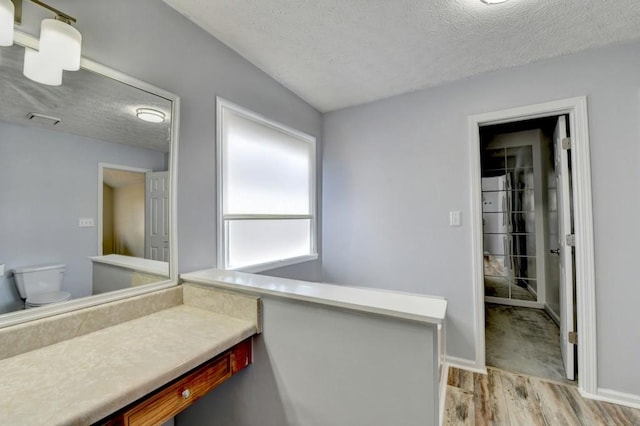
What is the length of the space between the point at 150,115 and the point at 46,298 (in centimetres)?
92

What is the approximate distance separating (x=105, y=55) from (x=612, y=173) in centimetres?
296

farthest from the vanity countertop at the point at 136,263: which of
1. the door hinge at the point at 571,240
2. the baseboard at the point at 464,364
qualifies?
the door hinge at the point at 571,240

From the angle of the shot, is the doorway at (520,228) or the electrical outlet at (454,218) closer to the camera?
the electrical outlet at (454,218)

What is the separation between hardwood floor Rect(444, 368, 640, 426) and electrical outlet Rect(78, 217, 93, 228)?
7.20ft

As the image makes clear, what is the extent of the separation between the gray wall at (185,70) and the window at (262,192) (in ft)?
0.30

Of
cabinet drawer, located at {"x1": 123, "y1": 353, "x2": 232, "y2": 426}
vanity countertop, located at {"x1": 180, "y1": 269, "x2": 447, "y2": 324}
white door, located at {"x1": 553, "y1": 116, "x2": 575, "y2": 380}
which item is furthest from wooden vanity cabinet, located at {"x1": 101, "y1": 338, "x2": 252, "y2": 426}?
white door, located at {"x1": 553, "y1": 116, "x2": 575, "y2": 380}

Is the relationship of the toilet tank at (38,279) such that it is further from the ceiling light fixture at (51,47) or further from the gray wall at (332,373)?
the gray wall at (332,373)

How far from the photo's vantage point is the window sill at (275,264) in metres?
1.91

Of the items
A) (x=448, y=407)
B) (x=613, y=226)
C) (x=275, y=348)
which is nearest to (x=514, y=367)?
(x=448, y=407)

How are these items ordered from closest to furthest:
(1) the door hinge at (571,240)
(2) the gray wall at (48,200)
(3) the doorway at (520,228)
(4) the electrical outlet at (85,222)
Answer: (2) the gray wall at (48,200)
(4) the electrical outlet at (85,222)
(1) the door hinge at (571,240)
(3) the doorway at (520,228)

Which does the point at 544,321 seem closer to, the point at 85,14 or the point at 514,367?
the point at 514,367

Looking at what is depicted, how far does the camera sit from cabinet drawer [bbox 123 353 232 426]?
2.72ft

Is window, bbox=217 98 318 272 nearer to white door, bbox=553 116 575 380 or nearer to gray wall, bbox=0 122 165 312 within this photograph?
gray wall, bbox=0 122 165 312

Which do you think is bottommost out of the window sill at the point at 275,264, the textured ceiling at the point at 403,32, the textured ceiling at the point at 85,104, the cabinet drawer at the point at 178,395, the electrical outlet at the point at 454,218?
the cabinet drawer at the point at 178,395
